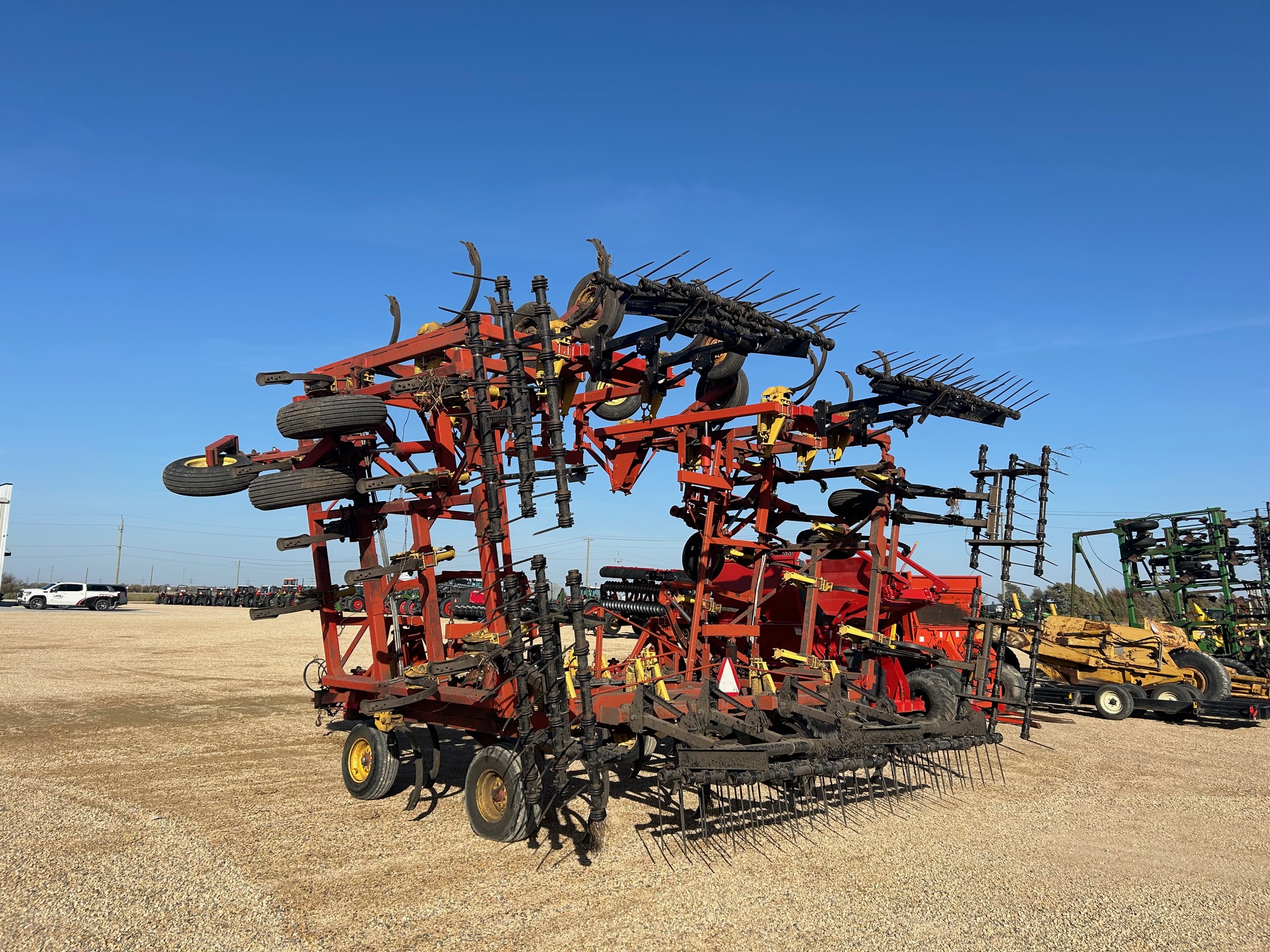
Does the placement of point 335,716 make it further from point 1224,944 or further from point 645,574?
point 1224,944

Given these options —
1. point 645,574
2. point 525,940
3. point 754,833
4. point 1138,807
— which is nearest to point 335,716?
point 645,574

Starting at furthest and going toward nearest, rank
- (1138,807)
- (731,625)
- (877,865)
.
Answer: (731,625), (1138,807), (877,865)

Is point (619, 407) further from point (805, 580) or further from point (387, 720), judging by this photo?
point (387, 720)

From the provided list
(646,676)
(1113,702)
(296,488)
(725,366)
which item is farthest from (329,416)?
(1113,702)

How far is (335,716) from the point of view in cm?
1377

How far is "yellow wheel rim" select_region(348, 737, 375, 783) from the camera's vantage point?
855 centimetres

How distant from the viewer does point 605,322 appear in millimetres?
8359

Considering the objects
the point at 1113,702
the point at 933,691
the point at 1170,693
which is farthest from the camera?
the point at 1113,702

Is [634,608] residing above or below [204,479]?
below

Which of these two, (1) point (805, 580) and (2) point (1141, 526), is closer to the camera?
(1) point (805, 580)

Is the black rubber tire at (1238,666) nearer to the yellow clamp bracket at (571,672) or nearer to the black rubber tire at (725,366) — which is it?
the black rubber tire at (725,366)

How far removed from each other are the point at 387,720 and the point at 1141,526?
19.0 meters

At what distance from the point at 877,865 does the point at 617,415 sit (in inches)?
241

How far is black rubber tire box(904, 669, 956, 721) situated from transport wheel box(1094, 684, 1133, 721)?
5.35 m
